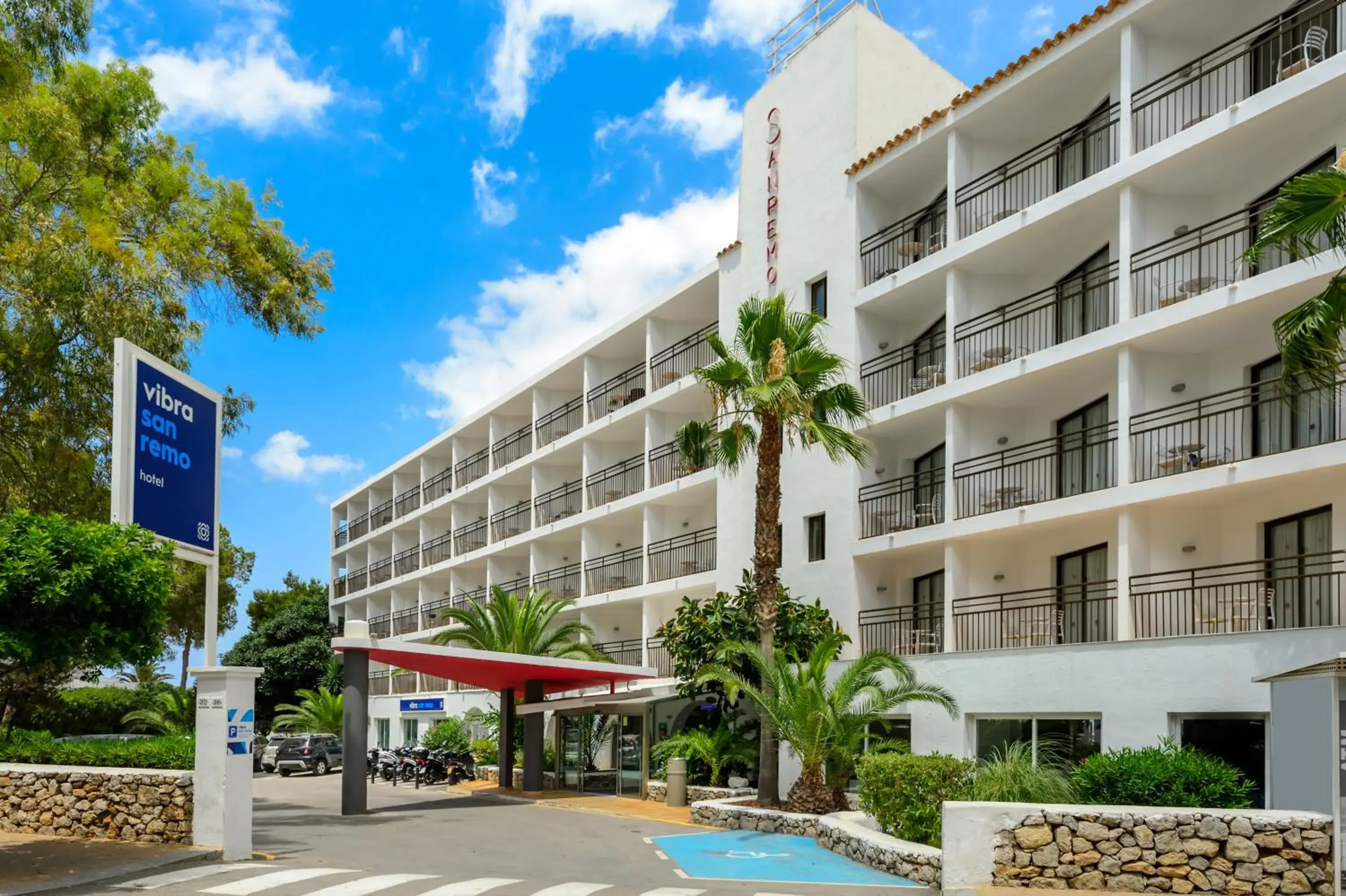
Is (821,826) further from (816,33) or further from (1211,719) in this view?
(816,33)

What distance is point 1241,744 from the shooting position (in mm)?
19297

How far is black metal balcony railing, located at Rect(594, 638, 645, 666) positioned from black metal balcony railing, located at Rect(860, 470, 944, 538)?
13066 millimetres

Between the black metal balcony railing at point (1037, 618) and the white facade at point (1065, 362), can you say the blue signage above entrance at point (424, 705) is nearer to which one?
the white facade at point (1065, 362)

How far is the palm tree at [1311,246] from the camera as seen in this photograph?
13.6 m

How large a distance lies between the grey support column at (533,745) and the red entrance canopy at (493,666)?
342 millimetres

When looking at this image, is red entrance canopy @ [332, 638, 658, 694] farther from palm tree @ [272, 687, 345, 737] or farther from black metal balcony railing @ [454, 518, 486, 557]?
palm tree @ [272, 687, 345, 737]

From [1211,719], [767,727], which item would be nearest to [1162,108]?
[1211,719]

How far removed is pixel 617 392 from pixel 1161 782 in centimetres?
2904

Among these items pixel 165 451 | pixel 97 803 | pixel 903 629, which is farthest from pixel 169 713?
pixel 165 451

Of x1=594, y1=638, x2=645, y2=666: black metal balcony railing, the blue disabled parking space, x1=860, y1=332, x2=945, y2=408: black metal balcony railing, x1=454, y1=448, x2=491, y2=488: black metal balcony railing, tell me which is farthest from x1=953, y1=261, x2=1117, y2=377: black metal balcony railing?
x1=454, y1=448, x2=491, y2=488: black metal balcony railing

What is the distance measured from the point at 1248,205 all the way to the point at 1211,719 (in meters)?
8.02

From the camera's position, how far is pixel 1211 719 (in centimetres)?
1959

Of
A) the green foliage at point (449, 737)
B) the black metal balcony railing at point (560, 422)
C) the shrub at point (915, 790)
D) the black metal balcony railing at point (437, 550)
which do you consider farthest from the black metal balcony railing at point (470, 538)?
the shrub at point (915, 790)

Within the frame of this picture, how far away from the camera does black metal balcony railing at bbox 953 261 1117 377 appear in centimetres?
2427
